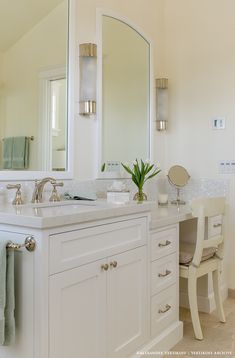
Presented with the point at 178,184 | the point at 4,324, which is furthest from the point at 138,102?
the point at 4,324

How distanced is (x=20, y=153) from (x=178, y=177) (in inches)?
59.7

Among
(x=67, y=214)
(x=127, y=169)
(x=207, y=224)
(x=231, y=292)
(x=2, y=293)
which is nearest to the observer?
(x=2, y=293)

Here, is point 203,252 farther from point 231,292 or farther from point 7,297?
point 7,297

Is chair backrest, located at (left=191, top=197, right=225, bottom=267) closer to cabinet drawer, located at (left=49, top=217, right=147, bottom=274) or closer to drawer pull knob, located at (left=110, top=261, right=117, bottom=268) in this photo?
cabinet drawer, located at (left=49, top=217, right=147, bottom=274)

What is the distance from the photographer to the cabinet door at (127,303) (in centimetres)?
158

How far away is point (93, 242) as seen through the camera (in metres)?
1.46

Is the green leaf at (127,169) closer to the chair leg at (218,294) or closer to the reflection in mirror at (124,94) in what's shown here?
the reflection in mirror at (124,94)

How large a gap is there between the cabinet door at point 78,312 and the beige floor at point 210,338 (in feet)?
2.47

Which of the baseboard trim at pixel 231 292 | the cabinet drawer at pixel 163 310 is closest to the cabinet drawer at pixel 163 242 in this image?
the cabinet drawer at pixel 163 310

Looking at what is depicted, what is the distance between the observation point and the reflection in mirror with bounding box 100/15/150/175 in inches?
95.3

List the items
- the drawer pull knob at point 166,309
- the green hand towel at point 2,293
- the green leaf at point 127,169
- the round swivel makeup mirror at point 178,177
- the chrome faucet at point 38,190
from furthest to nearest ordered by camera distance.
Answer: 1. the round swivel makeup mirror at point 178,177
2. the green leaf at point 127,169
3. the drawer pull knob at point 166,309
4. the chrome faucet at point 38,190
5. the green hand towel at point 2,293

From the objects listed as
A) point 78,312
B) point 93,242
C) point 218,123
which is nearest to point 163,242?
point 93,242

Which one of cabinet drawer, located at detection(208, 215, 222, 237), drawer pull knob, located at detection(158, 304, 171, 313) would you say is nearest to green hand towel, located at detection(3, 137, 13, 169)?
drawer pull knob, located at detection(158, 304, 171, 313)

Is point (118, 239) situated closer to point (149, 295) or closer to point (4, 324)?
point (149, 295)
